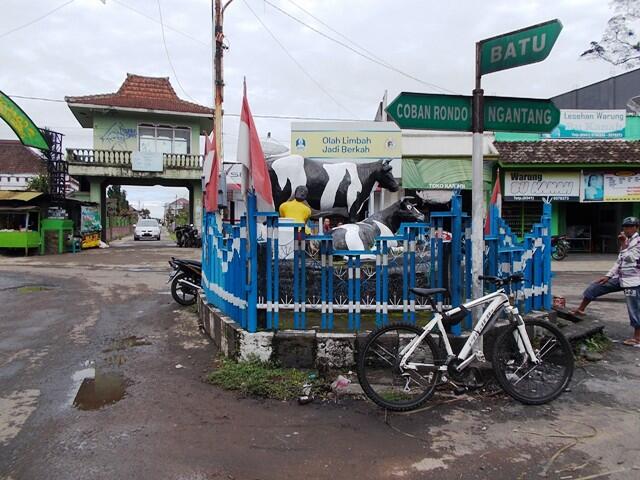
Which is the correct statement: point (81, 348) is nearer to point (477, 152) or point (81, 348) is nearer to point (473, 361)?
point (473, 361)

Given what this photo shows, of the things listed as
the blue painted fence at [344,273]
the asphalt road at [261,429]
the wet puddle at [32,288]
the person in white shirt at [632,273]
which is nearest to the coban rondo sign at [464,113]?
the blue painted fence at [344,273]

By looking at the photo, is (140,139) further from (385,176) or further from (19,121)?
(385,176)

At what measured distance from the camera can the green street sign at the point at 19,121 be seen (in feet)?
60.5

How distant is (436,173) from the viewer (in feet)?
63.5

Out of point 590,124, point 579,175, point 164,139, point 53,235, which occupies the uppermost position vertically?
point 164,139

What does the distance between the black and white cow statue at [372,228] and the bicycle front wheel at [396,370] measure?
2650 millimetres

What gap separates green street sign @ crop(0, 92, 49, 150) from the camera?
18438mm

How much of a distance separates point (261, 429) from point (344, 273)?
228cm

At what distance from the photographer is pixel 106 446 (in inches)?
136

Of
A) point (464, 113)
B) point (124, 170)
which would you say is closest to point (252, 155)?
point (464, 113)

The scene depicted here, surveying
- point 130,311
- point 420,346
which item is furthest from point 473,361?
point 130,311

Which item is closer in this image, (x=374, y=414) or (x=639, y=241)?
(x=374, y=414)

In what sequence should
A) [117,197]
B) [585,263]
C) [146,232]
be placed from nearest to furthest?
1. [585,263]
2. [146,232]
3. [117,197]

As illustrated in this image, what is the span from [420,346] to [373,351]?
401 mm
